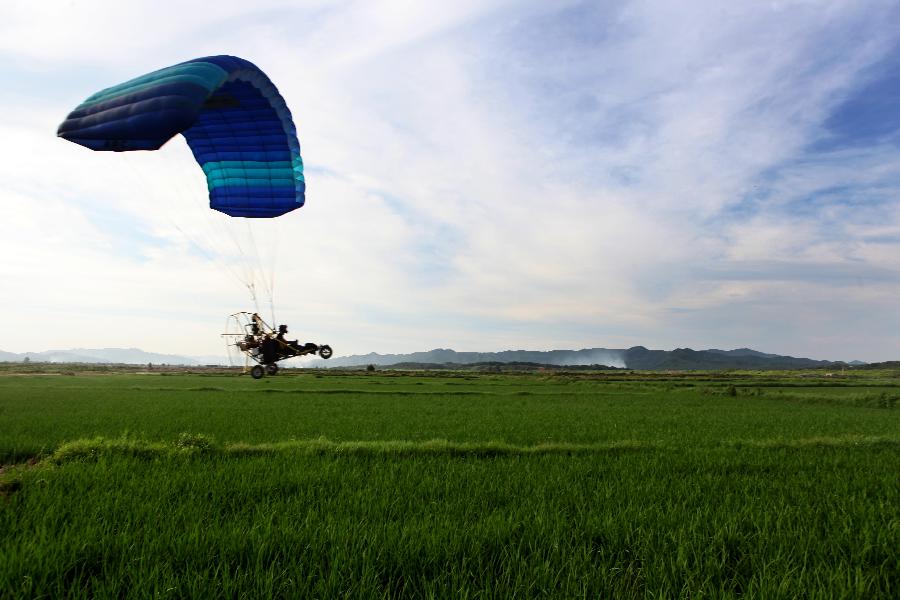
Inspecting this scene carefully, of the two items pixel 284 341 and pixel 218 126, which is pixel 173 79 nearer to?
pixel 218 126

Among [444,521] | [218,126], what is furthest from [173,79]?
[444,521]

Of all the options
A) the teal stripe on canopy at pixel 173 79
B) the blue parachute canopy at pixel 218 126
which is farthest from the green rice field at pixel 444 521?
the teal stripe on canopy at pixel 173 79

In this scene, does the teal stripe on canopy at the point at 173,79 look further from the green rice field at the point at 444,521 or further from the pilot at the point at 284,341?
the pilot at the point at 284,341

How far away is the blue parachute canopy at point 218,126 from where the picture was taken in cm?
861

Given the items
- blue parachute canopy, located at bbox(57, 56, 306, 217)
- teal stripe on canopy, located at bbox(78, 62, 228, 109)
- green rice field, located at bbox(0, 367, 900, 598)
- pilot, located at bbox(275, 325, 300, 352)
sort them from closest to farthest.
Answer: green rice field, located at bbox(0, 367, 900, 598) → blue parachute canopy, located at bbox(57, 56, 306, 217) → teal stripe on canopy, located at bbox(78, 62, 228, 109) → pilot, located at bbox(275, 325, 300, 352)

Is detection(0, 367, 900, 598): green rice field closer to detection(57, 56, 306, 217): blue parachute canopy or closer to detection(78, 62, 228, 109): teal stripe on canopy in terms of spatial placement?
detection(57, 56, 306, 217): blue parachute canopy

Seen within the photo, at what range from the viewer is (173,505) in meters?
5.52

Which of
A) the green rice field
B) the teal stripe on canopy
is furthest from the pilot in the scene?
the teal stripe on canopy

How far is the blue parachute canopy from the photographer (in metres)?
8.61

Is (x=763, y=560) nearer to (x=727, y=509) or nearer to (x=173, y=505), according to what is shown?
(x=727, y=509)

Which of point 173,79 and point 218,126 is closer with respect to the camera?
point 173,79

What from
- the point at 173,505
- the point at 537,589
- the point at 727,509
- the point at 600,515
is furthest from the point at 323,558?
the point at 727,509

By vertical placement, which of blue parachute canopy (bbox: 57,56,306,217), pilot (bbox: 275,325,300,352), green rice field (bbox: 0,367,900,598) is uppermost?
blue parachute canopy (bbox: 57,56,306,217)

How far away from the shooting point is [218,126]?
14.0 m
